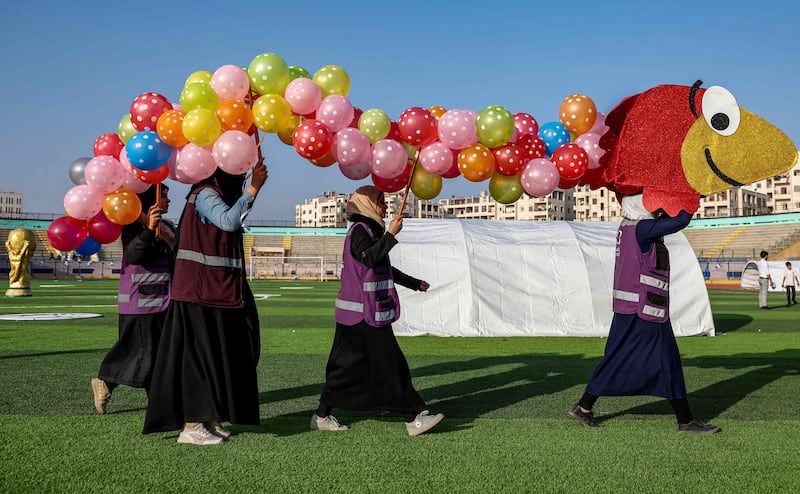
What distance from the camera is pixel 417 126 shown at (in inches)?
240

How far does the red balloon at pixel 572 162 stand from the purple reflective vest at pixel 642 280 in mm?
667

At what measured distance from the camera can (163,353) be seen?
16.4 feet

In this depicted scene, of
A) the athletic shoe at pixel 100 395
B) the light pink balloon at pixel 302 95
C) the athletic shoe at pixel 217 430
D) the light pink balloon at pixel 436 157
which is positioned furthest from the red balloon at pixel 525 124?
the athletic shoe at pixel 100 395

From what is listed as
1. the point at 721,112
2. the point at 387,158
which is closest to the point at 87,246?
the point at 387,158

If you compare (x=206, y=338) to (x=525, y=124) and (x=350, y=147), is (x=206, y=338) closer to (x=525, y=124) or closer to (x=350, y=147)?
(x=350, y=147)

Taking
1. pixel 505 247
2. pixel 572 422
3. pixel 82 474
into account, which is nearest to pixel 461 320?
pixel 505 247

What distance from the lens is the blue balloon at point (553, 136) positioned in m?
6.37

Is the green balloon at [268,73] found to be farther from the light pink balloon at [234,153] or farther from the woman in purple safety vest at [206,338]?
the woman in purple safety vest at [206,338]

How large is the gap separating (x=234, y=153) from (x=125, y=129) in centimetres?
148

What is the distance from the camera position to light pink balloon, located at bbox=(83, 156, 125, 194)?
18.5ft

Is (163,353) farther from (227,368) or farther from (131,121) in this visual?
(131,121)

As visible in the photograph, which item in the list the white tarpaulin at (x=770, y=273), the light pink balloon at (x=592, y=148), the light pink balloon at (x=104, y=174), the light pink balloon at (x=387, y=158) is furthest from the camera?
the white tarpaulin at (x=770, y=273)

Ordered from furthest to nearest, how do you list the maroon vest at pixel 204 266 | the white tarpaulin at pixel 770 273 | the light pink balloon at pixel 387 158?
the white tarpaulin at pixel 770 273 → the light pink balloon at pixel 387 158 → the maroon vest at pixel 204 266

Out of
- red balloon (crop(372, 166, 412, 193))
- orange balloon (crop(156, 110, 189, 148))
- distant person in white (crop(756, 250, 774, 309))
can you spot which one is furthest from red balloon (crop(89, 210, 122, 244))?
distant person in white (crop(756, 250, 774, 309))
